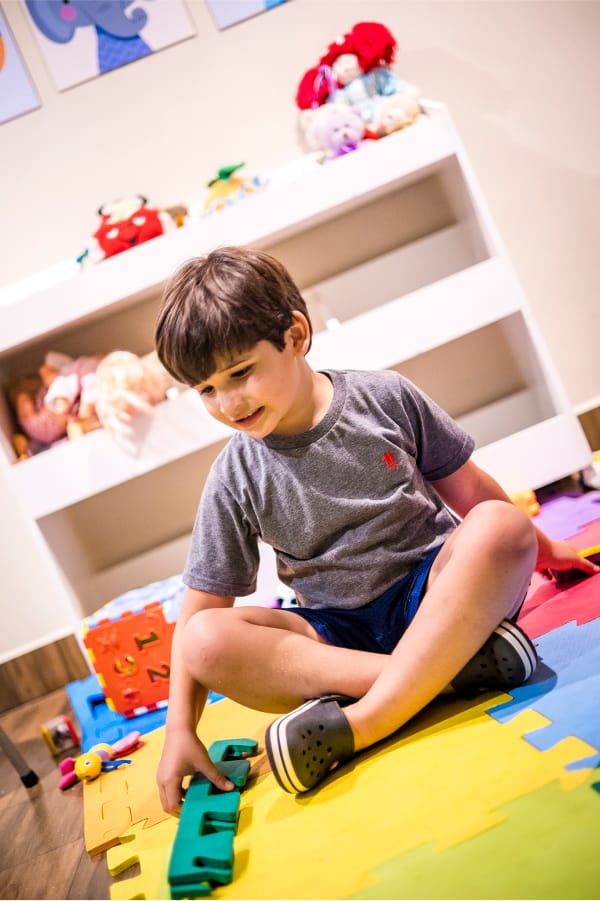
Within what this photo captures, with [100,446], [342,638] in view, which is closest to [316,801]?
[342,638]

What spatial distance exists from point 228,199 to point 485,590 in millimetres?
1252

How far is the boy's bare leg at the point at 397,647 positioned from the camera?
0.77m

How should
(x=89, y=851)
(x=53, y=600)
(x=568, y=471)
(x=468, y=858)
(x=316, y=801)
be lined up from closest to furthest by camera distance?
1. (x=468, y=858)
2. (x=316, y=801)
3. (x=89, y=851)
4. (x=568, y=471)
5. (x=53, y=600)

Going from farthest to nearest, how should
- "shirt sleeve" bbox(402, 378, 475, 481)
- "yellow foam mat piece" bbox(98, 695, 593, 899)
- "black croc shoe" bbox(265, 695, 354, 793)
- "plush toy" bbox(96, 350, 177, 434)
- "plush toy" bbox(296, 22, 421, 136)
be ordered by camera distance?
"plush toy" bbox(296, 22, 421, 136) < "plush toy" bbox(96, 350, 177, 434) < "shirt sleeve" bbox(402, 378, 475, 481) < "black croc shoe" bbox(265, 695, 354, 793) < "yellow foam mat piece" bbox(98, 695, 593, 899)

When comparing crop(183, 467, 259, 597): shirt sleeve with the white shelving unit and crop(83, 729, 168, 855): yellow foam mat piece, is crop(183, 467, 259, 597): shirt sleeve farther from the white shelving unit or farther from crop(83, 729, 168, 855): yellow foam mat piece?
the white shelving unit

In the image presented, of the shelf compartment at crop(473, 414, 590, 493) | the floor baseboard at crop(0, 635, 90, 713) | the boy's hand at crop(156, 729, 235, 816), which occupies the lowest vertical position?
the floor baseboard at crop(0, 635, 90, 713)

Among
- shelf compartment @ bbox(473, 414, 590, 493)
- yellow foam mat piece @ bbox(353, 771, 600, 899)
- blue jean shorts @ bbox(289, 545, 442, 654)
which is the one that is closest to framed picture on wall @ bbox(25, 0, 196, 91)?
shelf compartment @ bbox(473, 414, 590, 493)

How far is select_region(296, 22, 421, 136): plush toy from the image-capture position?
5.92ft

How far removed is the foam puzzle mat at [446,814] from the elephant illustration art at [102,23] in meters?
1.69

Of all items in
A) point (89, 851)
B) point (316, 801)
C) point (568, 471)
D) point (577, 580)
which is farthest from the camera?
point (568, 471)

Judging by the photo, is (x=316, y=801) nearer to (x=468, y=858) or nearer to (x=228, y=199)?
(x=468, y=858)

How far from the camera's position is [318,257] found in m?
1.98

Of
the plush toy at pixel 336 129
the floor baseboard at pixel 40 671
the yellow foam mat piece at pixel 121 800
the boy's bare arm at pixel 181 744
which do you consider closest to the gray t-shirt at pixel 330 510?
the boy's bare arm at pixel 181 744

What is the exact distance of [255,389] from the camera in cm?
88
